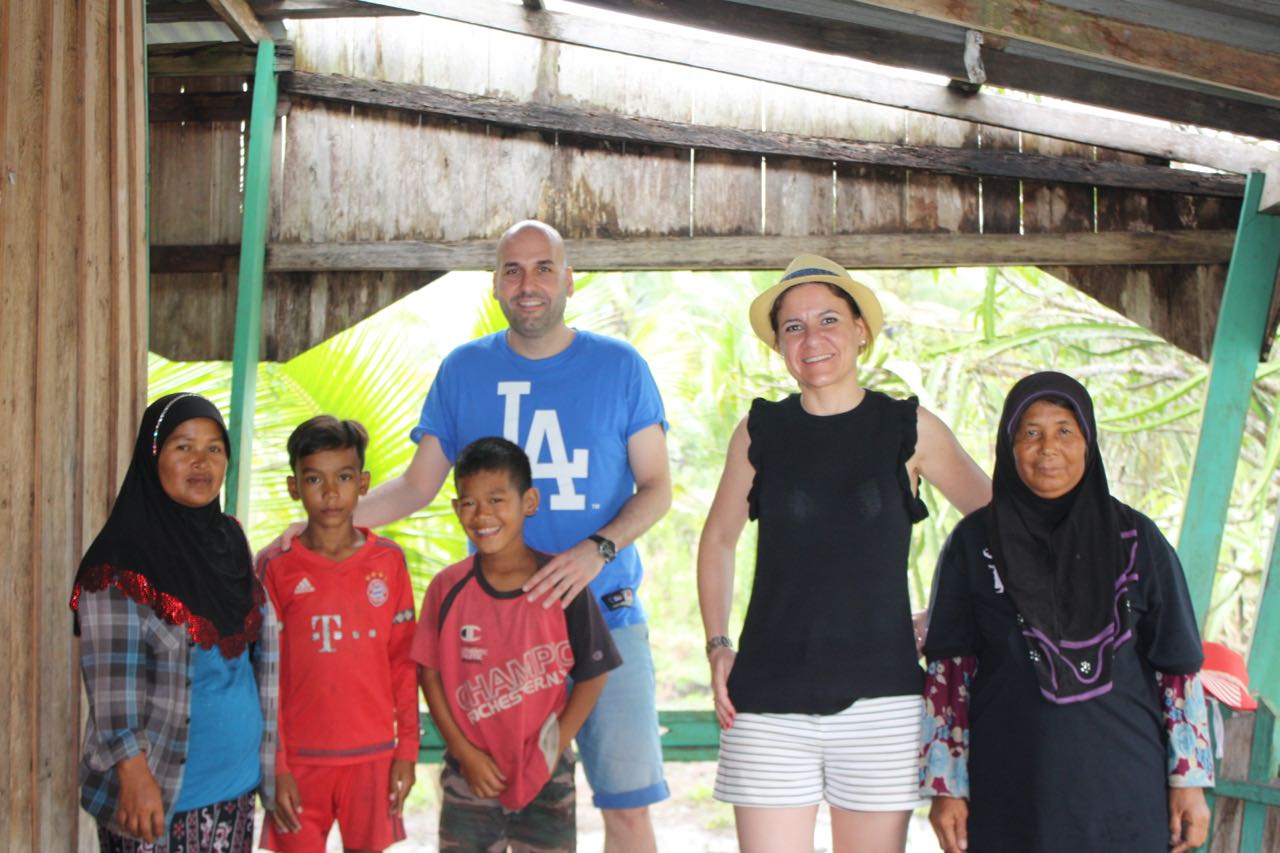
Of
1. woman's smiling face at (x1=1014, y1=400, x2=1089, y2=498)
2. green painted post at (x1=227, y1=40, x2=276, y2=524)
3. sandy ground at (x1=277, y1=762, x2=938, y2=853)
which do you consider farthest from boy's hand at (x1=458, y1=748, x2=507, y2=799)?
sandy ground at (x1=277, y1=762, x2=938, y2=853)

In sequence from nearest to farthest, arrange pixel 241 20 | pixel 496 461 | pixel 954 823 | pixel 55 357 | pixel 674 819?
1. pixel 954 823
2. pixel 496 461
3. pixel 55 357
4. pixel 241 20
5. pixel 674 819

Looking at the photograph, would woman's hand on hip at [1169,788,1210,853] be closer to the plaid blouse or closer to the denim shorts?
the denim shorts

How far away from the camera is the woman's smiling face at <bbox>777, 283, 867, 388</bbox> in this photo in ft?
8.58

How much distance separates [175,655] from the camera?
8.64ft

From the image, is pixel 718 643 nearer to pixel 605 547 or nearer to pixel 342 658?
pixel 605 547

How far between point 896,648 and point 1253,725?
109 cm

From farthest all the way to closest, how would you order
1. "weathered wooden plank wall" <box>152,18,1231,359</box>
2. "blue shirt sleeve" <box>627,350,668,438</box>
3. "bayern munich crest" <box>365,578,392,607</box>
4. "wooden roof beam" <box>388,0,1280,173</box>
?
"weathered wooden plank wall" <box>152,18,1231,359</box> < "wooden roof beam" <box>388,0,1280,173</box> < "blue shirt sleeve" <box>627,350,668,438</box> < "bayern munich crest" <box>365,578,392,607</box>

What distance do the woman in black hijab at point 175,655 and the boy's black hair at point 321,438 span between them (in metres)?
0.28

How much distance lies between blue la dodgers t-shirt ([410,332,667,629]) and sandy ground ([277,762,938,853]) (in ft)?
14.8

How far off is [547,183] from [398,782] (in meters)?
3.52

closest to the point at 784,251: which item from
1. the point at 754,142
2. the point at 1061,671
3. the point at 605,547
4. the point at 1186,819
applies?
the point at 754,142

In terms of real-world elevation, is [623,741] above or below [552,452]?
below

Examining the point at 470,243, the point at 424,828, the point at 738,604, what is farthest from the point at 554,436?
the point at 738,604

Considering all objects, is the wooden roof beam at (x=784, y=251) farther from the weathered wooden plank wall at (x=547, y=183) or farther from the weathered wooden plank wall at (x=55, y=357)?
the weathered wooden plank wall at (x=55, y=357)
